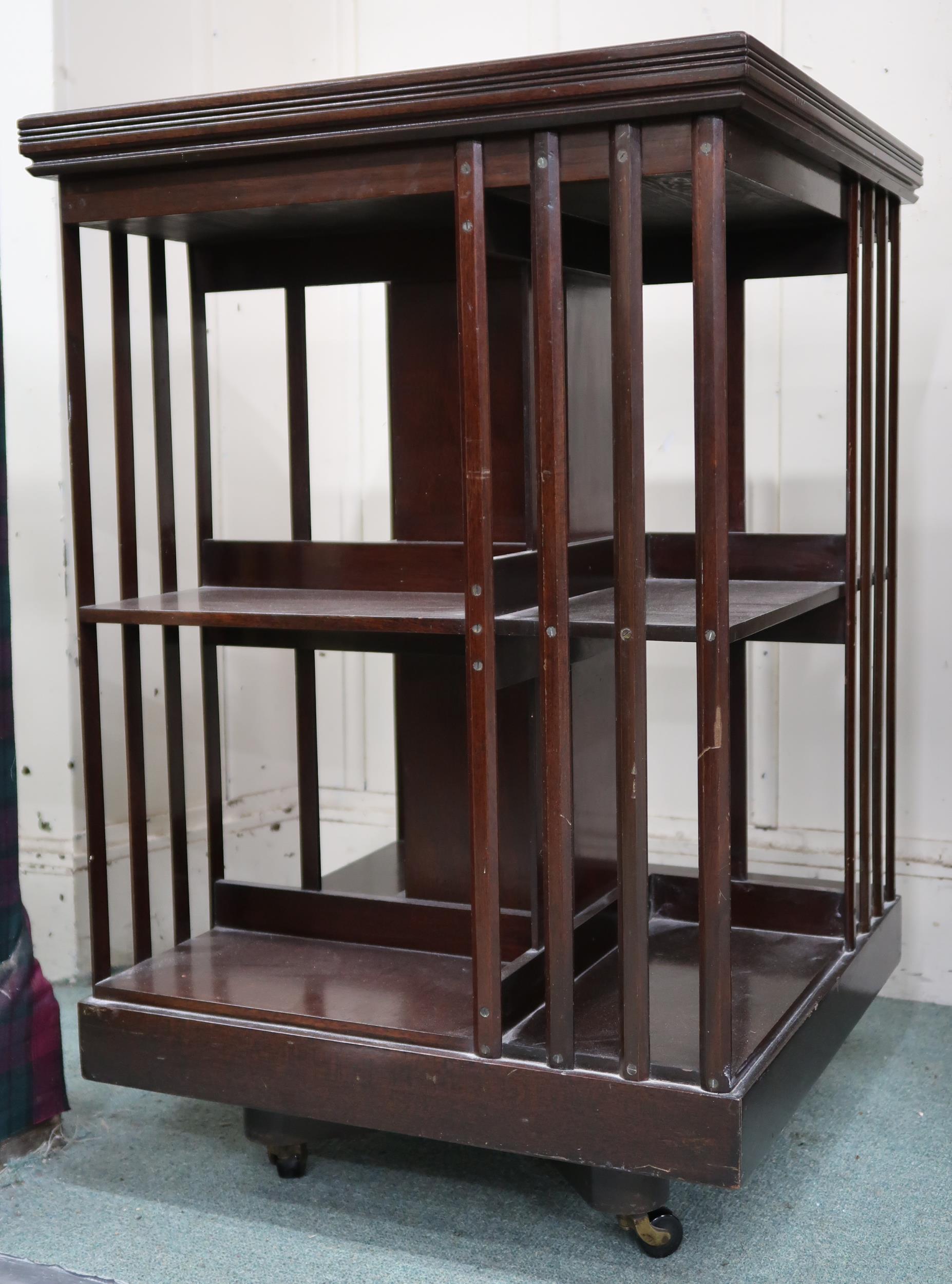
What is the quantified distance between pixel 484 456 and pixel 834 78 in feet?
4.17

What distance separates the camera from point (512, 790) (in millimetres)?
1824

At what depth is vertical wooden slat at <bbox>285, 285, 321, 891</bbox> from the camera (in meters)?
2.00

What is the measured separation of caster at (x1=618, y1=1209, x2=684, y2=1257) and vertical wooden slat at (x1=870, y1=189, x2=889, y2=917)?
599 mm

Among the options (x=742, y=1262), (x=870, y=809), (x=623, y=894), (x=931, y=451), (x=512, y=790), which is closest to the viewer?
(x=623, y=894)

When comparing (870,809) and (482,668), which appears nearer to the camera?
(482,668)

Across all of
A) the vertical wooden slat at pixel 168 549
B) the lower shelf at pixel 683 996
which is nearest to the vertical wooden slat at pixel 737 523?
the lower shelf at pixel 683 996

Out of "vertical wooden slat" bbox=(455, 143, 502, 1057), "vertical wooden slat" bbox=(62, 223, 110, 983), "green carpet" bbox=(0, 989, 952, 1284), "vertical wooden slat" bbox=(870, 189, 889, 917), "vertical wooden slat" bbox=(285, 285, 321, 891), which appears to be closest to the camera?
"vertical wooden slat" bbox=(455, 143, 502, 1057)

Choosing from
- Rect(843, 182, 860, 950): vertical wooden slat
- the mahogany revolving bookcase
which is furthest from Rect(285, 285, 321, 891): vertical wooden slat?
Rect(843, 182, 860, 950): vertical wooden slat

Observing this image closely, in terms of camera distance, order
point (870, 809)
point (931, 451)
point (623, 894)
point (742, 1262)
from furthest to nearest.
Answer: point (931, 451) < point (870, 809) < point (742, 1262) < point (623, 894)

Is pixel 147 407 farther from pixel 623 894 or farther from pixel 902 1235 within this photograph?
pixel 902 1235

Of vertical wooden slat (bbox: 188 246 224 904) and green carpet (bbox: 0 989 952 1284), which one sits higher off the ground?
vertical wooden slat (bbox: 188 246 224 904)

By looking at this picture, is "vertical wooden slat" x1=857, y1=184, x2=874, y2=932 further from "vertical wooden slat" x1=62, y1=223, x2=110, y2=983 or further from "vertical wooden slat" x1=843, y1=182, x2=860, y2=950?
"vertical wooden slat" x1=62, y1=223, x2=110, y2=983

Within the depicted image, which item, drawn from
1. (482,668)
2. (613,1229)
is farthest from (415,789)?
(613,1229)

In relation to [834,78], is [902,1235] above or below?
below
